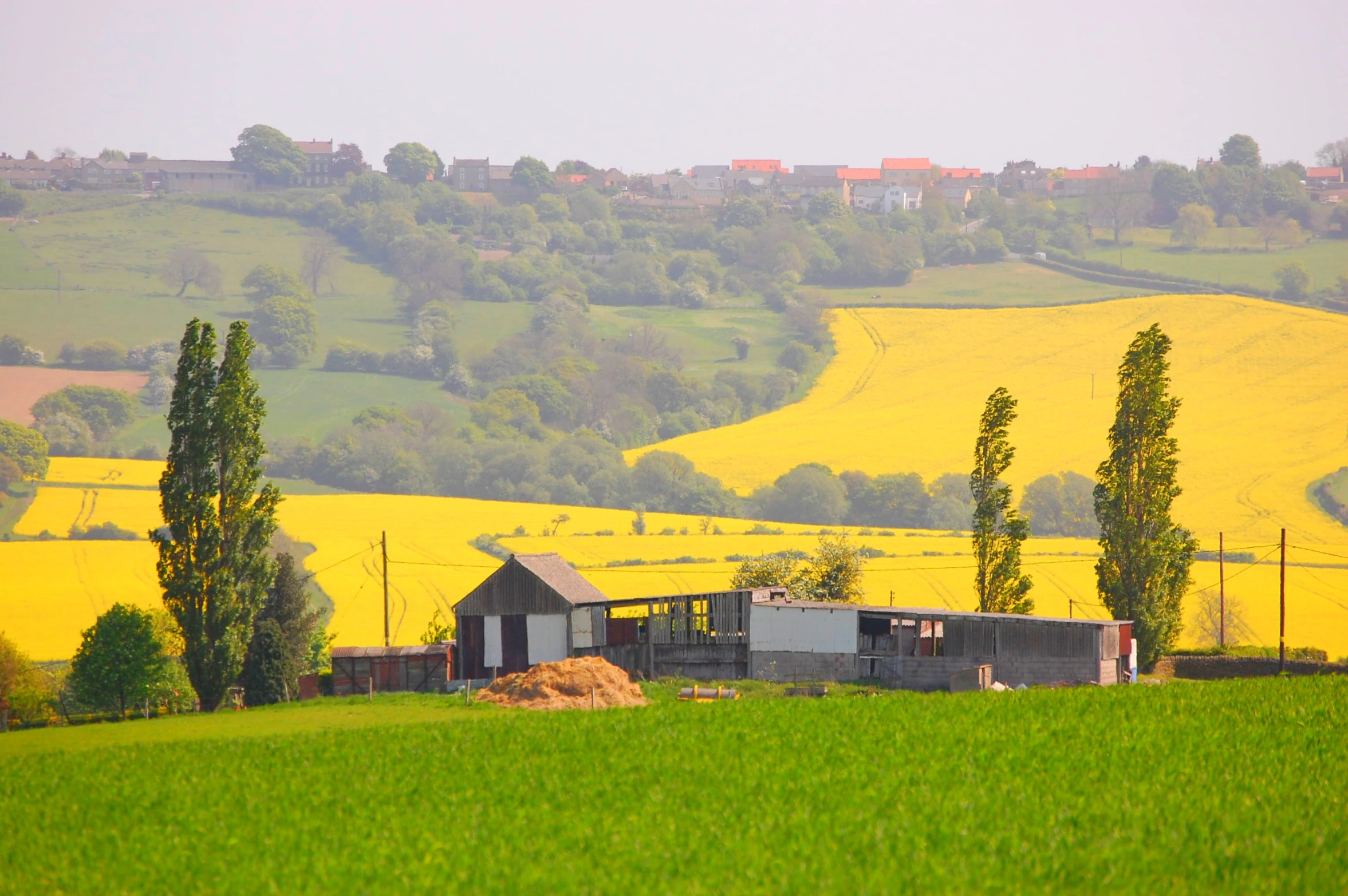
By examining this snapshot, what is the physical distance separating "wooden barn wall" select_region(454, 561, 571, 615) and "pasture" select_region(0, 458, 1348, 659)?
743 inches

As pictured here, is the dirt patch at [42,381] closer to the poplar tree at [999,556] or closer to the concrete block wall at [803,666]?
the poplar tree at [999,556]

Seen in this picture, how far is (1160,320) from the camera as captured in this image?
19088 centimetres

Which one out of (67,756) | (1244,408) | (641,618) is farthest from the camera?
(1244,408)

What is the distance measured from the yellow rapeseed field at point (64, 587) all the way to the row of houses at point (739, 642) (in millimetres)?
22909

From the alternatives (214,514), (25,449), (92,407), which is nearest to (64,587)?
(214,514)

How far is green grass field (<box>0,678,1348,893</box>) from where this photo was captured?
24.7 meters

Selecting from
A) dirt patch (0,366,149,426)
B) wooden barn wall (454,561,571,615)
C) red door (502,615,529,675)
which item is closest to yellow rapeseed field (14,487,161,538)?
dirt patch (0,366,149,426)

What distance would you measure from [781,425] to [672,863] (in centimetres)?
13587

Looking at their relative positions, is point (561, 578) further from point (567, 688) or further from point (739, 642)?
point (567, 688)

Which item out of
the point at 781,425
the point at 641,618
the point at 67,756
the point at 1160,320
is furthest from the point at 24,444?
the point at 1160,320

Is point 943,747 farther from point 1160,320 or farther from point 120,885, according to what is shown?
point 1160,320

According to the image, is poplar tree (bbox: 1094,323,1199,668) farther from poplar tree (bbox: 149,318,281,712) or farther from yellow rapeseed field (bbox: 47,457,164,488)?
yellow rapeseed field (bbox: 47,457,164,488)

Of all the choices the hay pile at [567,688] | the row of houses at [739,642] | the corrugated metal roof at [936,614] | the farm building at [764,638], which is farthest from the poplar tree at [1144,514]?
the hay pile at [567,688]

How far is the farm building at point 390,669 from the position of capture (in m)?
55.9
